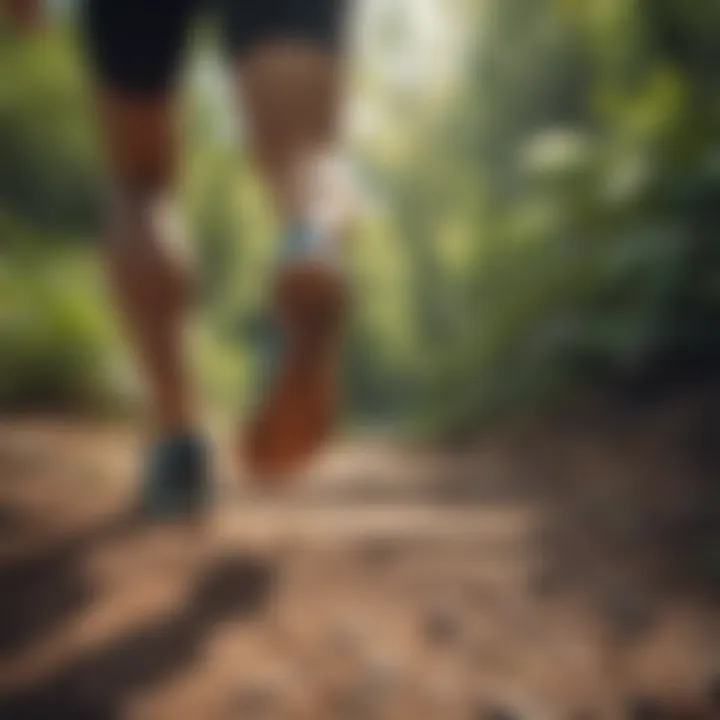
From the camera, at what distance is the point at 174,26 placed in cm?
88

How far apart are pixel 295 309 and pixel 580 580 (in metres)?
0.27

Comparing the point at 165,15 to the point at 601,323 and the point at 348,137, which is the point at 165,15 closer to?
the point at 348,137

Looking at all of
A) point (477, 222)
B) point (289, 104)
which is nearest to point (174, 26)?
point (289, 104)

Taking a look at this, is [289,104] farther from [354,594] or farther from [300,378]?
[354,594]

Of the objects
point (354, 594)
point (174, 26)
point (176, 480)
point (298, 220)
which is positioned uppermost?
point (174, 26)

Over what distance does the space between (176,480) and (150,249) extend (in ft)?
0.53

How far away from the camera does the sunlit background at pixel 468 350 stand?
789 millimetres

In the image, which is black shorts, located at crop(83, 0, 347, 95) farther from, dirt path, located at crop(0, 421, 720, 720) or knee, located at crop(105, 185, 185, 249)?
dirt path, located at crop(0, 421, 720, 720)

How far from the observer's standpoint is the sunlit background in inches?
31.1

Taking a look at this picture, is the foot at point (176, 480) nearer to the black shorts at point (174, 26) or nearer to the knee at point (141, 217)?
the knee at point (141, 217)

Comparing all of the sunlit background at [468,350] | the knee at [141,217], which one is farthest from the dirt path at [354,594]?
the knee at [141,217]

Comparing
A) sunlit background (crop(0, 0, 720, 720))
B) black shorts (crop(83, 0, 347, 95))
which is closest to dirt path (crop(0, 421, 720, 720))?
sunlit background (crop(0, 0, 720, 720))

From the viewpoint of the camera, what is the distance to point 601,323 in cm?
92

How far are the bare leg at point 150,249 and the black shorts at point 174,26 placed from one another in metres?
0.03
